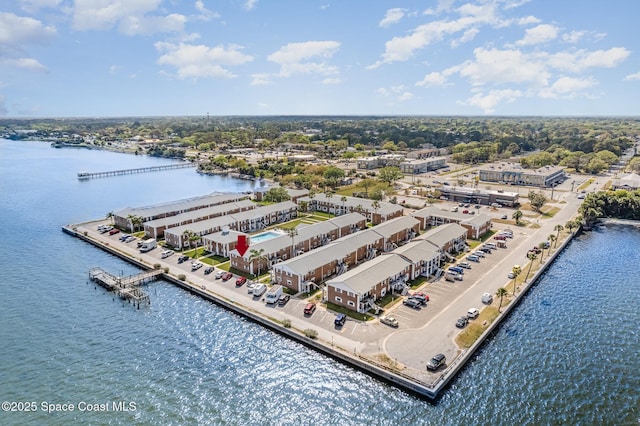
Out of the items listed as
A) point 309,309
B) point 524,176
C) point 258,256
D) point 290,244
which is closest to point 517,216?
point 290,244

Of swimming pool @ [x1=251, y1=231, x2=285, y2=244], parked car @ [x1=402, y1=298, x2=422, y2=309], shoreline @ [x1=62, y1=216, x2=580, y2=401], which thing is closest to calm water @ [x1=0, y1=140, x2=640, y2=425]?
shoreline @ [x1=62, y1=216, x2=580, y2=401]

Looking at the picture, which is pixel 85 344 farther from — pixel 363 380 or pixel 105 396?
pixel 363 380

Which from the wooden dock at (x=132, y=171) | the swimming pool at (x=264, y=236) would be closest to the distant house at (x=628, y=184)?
the swimming pool at (x=264, y=236)

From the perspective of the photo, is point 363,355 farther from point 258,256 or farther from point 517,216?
point 517,216

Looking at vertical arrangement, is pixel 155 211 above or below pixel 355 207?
above

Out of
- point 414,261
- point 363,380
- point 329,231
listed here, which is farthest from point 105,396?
point 329,231

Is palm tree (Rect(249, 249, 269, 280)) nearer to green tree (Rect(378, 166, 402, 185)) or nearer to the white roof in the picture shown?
the white roof

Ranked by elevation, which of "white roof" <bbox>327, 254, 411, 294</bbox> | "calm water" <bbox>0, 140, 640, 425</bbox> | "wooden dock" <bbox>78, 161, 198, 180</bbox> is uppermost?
"white roof" <bbox>327, 254, 411, 294</bbox>
